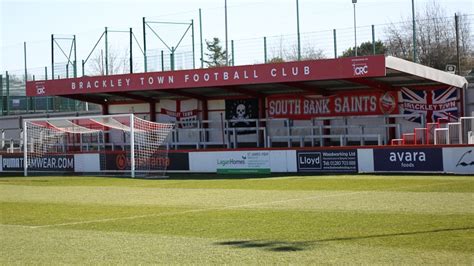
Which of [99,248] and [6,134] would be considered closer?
[99,248]

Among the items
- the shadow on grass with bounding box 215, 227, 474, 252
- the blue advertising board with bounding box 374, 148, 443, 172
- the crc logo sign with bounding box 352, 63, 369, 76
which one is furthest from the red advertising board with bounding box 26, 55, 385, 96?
the shadow on grass with bounding box 215, 227, 474, 252

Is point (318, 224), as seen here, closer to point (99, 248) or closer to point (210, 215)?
point (210, 215)

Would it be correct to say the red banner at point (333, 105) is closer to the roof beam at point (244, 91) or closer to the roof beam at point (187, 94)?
the roof beam at point (244, 91)

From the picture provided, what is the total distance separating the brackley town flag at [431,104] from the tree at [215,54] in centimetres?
1276

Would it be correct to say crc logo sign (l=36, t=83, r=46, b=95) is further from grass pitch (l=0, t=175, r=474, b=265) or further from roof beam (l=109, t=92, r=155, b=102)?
grass pitch (l=0, t=175, r=474, b=265)

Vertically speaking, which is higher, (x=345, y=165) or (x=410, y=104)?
(x=410, y=104)

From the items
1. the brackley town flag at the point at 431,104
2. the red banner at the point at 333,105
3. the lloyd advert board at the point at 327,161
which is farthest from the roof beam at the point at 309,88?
the lloyd advert board at the point at 327,161

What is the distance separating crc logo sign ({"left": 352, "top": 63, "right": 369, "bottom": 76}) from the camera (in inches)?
1118

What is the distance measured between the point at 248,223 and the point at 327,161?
1468 cm

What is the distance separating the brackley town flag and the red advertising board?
156 inches

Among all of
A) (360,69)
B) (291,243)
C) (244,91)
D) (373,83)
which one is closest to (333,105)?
(373,83)

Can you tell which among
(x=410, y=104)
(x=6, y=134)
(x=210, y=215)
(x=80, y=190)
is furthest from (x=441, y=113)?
(x=6, y=134)

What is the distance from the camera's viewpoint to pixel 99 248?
37.4 feet

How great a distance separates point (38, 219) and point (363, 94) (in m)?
20.5
